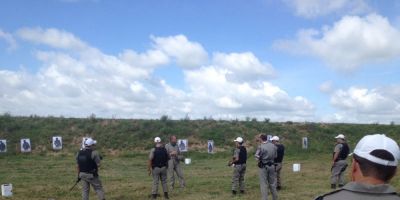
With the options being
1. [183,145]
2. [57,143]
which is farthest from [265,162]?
[57,143]

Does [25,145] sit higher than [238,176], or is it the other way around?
[25,145]

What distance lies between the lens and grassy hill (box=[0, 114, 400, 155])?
37.1 m

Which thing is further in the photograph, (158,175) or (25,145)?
(25,145)

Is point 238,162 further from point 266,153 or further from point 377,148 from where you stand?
point 377,148

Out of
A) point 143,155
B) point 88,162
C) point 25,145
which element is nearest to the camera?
point 88,162

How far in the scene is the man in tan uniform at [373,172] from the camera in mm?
2684

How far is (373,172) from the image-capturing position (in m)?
2.73

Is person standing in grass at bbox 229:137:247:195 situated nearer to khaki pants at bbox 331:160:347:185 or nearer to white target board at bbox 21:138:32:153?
khaki pants at bbox 331:160:347:185

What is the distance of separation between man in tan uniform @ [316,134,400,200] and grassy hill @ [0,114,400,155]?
33637 mm

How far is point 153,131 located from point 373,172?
37.7 metres

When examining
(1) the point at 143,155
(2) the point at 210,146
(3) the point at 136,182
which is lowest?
(3) the point at 136,182

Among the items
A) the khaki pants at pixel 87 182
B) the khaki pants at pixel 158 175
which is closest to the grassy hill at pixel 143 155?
the khaki pants at pixel 158 175

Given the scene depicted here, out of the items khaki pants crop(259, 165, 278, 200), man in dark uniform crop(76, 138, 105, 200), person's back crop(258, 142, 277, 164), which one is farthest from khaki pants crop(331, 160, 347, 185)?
man in dark uniform crop(76, 138, 105, 200)

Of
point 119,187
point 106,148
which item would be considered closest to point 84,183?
point 119,187
